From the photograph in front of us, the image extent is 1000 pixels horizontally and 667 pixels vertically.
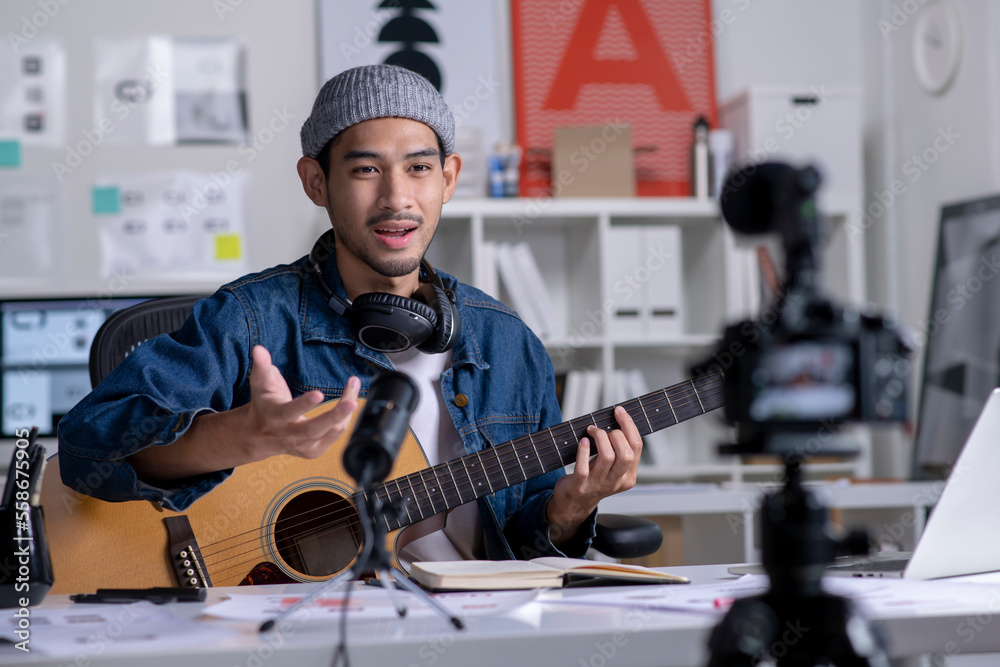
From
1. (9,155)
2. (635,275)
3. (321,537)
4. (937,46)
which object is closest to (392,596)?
(321,537)

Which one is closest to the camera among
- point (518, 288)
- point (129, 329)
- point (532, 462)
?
point (532, 462)

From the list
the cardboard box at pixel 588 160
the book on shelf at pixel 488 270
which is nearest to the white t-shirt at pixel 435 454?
the book on shelf at pixel 488 270

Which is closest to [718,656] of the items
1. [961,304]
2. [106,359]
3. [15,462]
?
[15,462]

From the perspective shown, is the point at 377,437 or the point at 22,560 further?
the point at 22,560

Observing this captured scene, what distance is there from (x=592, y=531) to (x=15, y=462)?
33.9 inches

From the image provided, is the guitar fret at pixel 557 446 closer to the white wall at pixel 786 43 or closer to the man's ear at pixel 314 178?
the man's ear at pixel 314 178

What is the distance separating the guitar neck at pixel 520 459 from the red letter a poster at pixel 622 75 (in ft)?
5.31

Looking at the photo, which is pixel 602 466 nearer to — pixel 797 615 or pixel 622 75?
pixel 797 615

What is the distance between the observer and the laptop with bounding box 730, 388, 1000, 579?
955mm

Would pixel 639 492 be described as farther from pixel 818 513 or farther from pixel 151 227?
pixel 818 513

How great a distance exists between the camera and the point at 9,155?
8.98 feet

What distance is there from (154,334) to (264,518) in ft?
1.96

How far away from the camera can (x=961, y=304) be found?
2596 mm

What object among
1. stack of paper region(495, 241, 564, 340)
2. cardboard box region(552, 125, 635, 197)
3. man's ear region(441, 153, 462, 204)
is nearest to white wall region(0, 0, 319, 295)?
stack of paper region(495, 241, 564, 340)
